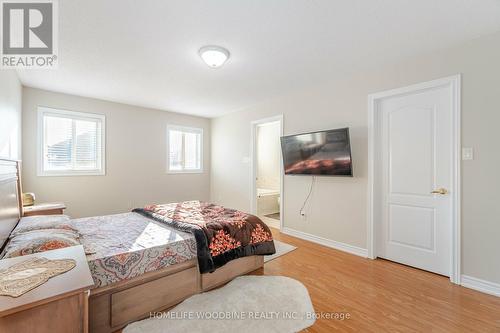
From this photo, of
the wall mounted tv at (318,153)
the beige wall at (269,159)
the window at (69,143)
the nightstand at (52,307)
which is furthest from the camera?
the beige wall at (269,159)

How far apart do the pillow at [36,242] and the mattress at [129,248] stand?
0.19 m

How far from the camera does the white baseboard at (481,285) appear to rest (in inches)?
89.6

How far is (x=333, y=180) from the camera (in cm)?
363

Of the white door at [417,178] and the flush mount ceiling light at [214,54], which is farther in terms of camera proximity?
the white door at [417,178]

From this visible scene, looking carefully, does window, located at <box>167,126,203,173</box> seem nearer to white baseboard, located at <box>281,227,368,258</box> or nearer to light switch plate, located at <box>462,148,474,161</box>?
white baseboard, located at <box>281,227,368,258</box>

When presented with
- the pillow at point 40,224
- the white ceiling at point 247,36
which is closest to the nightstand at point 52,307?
the pillow at point 40,224

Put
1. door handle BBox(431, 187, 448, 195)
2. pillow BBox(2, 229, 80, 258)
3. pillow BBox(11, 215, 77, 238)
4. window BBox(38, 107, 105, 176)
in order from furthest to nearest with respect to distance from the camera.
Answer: window BBox(38, 107, 105, 176), door handle BBox(431, 187, 448, 195), pillow BBox(11, 215, 77, 238), pillow BBox(2, 229, 80, 258)

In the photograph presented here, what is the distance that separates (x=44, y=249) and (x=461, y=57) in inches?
167

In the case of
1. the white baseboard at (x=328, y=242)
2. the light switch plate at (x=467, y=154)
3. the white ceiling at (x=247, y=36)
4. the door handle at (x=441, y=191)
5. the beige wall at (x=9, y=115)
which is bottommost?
the white baseboard at (x=328, y=242)

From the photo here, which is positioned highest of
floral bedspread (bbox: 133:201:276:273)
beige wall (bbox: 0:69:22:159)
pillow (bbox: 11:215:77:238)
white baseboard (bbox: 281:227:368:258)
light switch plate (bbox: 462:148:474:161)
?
beige wall (bbox: 0:69:22:159)

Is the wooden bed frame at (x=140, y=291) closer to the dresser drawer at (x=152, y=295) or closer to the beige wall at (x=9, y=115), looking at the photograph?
the dresser drawer at (x=152, y=295)

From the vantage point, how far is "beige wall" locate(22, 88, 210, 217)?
3.89 metres

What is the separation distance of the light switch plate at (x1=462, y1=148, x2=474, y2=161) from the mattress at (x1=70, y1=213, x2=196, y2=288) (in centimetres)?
297

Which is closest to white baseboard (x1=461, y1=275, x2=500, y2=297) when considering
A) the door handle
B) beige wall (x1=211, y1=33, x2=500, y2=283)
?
beige wall (x1=211, y1=33, x2=500, y2=283)
